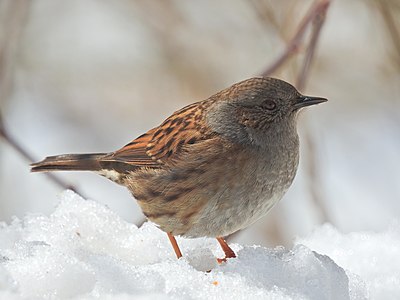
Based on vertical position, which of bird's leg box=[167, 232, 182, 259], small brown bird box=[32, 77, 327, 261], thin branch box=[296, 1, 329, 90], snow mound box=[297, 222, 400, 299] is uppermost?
thin branch box=[296, 1, 329, 90]

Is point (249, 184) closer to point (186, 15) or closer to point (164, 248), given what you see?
point (164, 248)

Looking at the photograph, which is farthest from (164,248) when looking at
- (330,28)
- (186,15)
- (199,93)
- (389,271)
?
(330,28)

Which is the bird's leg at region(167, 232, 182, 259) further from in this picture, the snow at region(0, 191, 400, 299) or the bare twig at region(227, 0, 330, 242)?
the bare twig at region(227, 0, 330, 242)

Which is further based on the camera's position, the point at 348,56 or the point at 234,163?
the point at 348,56

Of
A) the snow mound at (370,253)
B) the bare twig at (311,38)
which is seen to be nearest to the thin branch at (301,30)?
the bare twig at (311,38)

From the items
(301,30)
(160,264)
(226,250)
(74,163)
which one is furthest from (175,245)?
(301,30)

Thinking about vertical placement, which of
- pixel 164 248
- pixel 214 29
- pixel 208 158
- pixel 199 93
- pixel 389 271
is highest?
pixel 214 29

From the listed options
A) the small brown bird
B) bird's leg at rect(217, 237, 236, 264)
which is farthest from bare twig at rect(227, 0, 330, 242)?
bird's leg at rect(217, 237, 236, 264)
